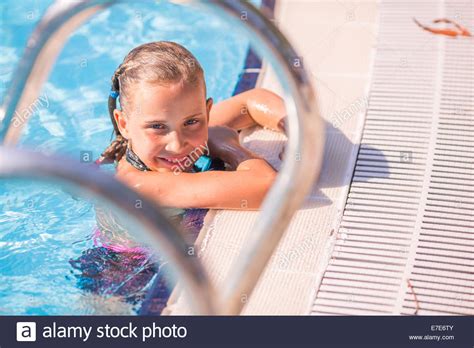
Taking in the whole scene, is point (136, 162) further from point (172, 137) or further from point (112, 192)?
point (112, 192)

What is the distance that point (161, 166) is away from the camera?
391 cm

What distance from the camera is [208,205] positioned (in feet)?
12.8

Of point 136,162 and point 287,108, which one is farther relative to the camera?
point 136,162

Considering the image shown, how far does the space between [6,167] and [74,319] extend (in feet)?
5.23

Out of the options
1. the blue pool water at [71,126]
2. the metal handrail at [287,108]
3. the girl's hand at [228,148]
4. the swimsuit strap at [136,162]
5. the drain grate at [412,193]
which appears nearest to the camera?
the metal handrail at [287,108]

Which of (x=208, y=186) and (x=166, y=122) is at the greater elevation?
(x=166, y=122)

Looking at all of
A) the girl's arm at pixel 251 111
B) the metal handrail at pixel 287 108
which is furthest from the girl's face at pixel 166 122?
the metal handrail at pixel 287 108

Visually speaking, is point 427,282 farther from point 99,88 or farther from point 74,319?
point 99,88

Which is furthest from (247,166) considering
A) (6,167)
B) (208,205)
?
(6,167)

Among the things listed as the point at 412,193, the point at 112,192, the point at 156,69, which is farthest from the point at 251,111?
the point at 112,192

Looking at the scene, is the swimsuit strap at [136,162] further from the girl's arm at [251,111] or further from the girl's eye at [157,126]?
the girl's arm at [251,111]

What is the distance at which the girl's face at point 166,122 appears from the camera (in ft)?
12.1

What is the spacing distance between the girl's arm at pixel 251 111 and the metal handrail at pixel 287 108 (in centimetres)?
209

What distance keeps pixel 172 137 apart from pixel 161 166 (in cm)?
22
